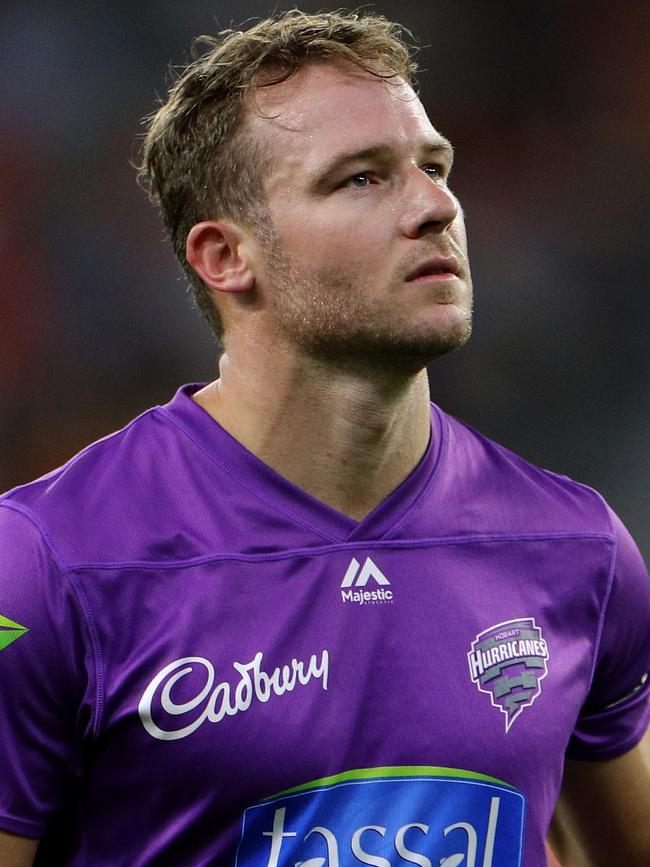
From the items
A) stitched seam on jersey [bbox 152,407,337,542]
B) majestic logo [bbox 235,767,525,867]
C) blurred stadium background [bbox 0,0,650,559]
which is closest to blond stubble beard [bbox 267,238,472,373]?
stitched seam on jersey [bbox 152,407,337,542]

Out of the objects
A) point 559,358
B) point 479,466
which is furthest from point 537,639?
point 559,358

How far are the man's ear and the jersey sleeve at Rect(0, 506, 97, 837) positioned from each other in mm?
590

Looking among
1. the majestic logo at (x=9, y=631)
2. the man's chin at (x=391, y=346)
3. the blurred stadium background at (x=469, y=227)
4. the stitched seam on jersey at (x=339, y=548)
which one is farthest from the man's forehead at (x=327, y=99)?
the blurred stadium background at (x=469, y=227)

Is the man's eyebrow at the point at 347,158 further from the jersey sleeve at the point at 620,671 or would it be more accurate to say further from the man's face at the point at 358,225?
the jersey sleeve at the point at 620,671

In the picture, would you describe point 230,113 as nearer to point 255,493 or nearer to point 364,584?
point 255,493

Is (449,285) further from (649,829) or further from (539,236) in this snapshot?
(539,236)

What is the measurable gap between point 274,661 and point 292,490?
29 centimetres

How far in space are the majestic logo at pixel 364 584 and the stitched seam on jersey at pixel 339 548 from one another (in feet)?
0.11

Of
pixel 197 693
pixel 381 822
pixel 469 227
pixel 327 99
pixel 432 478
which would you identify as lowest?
pixel 381 822

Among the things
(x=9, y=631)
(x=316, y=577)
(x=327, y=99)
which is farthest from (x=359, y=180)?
(x=9, y=631)

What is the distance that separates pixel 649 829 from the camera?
2.27 metres

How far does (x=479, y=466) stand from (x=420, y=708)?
50 centimetres

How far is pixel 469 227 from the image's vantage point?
17.9 ft

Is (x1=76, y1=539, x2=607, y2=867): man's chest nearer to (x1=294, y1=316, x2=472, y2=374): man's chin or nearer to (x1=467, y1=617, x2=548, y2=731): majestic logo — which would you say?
(x1=467, y1=617, x2=548, y2=731): majestic logo
